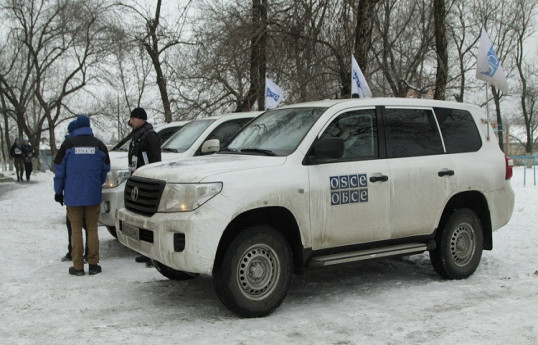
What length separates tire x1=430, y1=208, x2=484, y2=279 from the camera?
629cm

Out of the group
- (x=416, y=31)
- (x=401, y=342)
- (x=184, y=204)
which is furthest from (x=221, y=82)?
(x=416, y=31)

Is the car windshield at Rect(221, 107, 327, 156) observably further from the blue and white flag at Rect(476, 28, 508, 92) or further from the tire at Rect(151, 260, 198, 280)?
the blue and white flag at Rect(476, 28, 508, 92)

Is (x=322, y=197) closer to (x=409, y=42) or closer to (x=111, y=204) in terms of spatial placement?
(x=111, y=204)

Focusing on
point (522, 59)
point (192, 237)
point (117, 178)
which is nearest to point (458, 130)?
point (192, 237)

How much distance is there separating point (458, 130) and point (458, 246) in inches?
52.1

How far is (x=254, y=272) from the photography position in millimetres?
5078

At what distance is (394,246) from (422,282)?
78cm

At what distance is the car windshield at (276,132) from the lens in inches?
221

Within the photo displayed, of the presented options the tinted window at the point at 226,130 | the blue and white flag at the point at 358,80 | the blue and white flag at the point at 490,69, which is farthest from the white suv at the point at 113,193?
the blue and white flag at the point at 490,69

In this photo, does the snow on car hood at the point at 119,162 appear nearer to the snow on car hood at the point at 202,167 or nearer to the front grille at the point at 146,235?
the snow on car hood at the point at 202,167

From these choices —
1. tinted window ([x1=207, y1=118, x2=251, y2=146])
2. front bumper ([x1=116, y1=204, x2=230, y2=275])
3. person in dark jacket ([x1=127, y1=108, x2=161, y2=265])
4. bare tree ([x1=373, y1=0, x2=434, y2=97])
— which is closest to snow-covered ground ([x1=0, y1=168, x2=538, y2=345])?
front bumper ([x1=116, y1=204, x2=230, y2=275])

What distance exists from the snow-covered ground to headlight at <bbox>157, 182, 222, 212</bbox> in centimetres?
100

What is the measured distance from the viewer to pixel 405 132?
6.15 metres

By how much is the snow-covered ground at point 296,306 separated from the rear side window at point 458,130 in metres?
1.51
